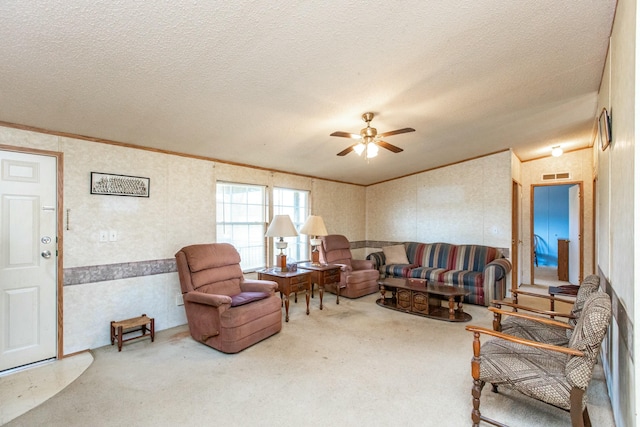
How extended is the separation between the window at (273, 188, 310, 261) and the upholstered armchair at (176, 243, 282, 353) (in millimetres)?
1606

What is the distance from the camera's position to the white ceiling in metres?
1.70

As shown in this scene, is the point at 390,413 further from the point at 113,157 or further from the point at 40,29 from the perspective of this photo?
the point at 113,157

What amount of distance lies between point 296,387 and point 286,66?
8.06 feet

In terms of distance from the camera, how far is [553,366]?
196cm

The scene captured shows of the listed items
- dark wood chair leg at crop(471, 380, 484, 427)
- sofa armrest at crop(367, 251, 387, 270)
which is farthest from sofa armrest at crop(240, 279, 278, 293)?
sofa armrest at crop(367, 251, 387, 270)

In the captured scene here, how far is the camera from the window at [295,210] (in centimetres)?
540

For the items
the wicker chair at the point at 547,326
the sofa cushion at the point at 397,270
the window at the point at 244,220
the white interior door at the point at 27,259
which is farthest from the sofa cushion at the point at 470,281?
the white interior door at the point at 27,259

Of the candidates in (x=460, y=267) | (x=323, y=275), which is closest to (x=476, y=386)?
(x=323, y=275)

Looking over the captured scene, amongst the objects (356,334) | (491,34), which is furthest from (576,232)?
(491,34)

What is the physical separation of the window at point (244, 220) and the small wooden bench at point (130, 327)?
55.0 inches

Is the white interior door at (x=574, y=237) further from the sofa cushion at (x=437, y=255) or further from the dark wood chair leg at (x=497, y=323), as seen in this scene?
the dark wood chair leg at (x=497, y=323)

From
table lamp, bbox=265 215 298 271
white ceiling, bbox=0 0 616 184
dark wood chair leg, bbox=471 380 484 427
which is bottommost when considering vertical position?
dark wood chair leg, bbox=471 380 484 427

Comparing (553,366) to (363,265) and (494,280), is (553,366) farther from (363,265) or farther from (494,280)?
(363,265)

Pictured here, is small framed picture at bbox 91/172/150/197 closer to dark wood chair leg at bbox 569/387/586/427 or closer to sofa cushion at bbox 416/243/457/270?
dark wood chair leg at bbox 569/387/586/427
